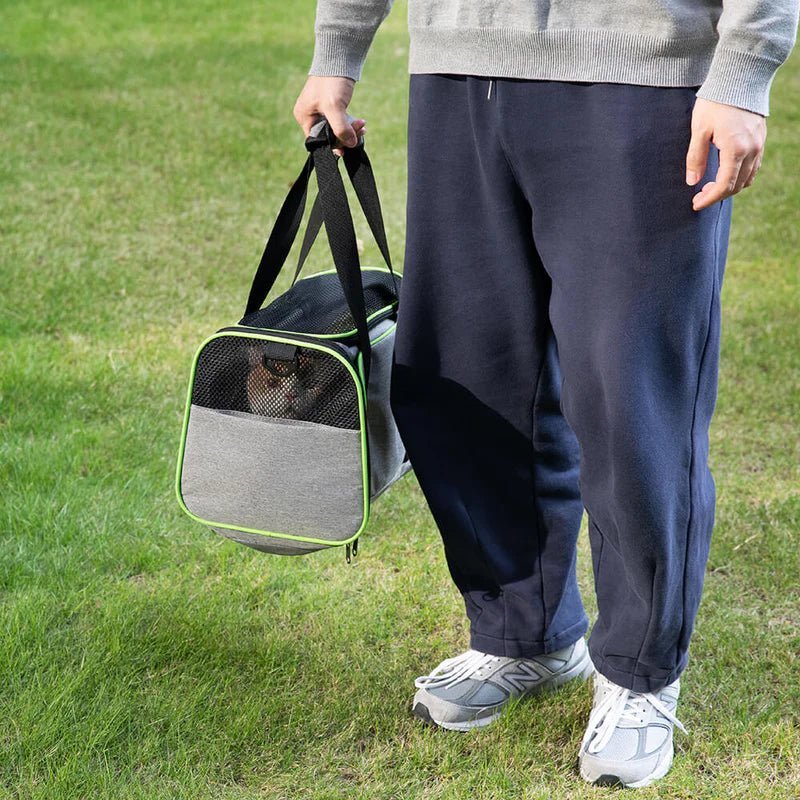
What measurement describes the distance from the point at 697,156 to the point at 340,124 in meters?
0.62

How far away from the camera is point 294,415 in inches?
70.2

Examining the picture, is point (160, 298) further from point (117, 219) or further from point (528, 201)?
point (528, 201)

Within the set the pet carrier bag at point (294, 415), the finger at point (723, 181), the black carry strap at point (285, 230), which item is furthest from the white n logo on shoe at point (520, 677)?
the finger at point (723, 181)

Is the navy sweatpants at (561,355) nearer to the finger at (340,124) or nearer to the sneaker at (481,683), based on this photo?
the sneaker at (481,683)

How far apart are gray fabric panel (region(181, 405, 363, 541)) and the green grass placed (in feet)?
1.30

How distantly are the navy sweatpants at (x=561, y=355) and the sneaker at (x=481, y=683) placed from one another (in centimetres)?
4

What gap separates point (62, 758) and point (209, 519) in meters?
0.45

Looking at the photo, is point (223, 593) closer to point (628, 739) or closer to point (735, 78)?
point (628, 739)

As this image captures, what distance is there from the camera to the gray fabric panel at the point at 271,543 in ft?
6.06

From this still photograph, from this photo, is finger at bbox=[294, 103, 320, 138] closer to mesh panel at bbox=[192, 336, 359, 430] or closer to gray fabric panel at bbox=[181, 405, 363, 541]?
mesh panel at bbox=[192, 336, 359, 430]

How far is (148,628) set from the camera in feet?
7.25

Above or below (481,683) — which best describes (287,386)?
above

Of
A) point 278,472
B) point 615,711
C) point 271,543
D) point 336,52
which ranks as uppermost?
point 336,52

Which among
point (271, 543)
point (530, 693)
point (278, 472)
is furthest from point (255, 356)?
point (530, 693)
